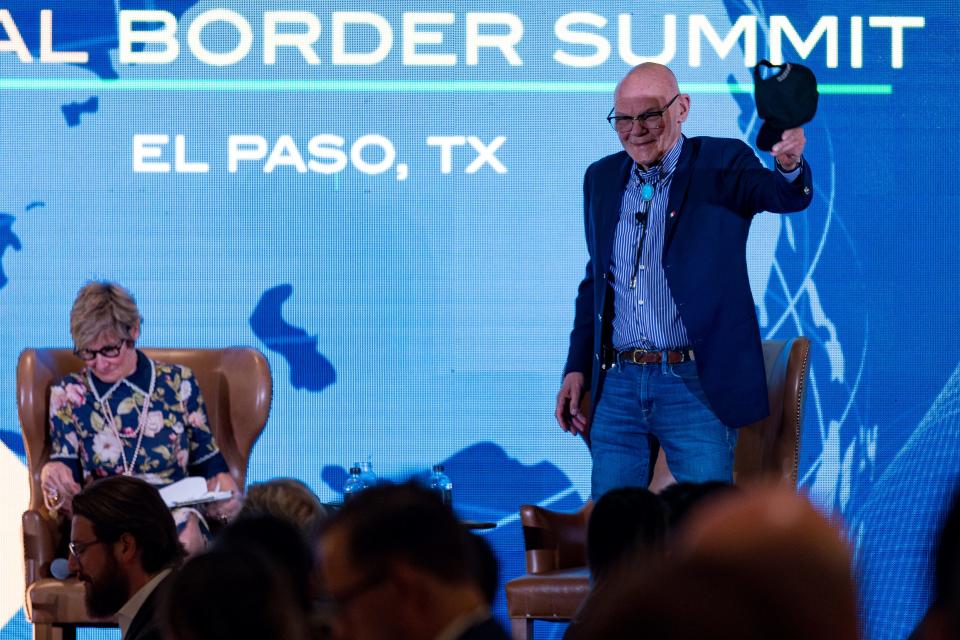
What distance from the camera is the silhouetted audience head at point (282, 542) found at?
197 cm

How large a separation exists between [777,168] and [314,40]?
8.31ft

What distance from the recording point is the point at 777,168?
326 cm

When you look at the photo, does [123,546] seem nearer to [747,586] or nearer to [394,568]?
[394,568]

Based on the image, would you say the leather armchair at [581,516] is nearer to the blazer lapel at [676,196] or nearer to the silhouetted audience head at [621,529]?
the blazer lapel at [676,196]

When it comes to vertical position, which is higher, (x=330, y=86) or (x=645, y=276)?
(x=330, y=86)

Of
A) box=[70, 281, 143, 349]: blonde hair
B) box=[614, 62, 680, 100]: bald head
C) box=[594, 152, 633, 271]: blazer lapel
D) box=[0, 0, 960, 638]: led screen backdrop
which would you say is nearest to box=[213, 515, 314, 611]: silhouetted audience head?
box=[594, 152, 633, 271]: blazer lapel

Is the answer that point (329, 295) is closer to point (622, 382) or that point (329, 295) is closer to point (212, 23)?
point (212, 23)

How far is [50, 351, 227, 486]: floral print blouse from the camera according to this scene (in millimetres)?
4211

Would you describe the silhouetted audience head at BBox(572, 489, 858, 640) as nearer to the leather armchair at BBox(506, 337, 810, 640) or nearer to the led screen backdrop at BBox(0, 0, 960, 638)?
the leather armchair at BBox(506, 337, 810, 640)

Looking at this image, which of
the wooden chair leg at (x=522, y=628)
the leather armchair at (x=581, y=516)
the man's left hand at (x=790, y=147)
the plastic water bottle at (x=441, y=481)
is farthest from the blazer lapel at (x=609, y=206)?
the plastic water bottle at (x=441, y=481)

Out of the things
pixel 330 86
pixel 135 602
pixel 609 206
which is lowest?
pixel 135 602

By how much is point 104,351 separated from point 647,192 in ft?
5.87

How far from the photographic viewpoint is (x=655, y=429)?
3.39 m

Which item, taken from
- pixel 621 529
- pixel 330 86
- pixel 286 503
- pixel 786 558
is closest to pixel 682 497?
pixel 621 529
